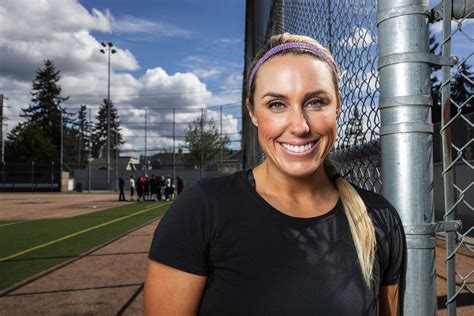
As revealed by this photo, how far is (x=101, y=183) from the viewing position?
5134 cm

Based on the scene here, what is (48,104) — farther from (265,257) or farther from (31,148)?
(265,257)

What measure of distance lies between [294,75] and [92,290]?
5.41 meters

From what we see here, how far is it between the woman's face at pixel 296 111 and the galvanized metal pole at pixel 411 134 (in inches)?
7.6

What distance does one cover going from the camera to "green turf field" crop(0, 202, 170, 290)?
771 centimetres

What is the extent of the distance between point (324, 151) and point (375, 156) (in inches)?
22.3

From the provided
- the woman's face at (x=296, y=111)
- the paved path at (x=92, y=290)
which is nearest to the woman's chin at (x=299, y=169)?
the woman's face at (x=296, y=111)

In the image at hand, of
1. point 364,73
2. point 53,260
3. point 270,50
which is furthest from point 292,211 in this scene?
point 53,260

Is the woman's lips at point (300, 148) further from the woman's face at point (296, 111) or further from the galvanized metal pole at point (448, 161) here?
the galvanized metal pole at point (448, 161)

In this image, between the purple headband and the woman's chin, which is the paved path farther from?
the purple headband

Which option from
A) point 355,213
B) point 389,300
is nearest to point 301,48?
point 355,213

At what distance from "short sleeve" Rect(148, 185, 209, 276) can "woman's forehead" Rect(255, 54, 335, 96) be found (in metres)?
0.45

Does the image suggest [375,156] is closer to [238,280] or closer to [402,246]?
[402,246]

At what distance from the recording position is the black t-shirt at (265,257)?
1376 mm

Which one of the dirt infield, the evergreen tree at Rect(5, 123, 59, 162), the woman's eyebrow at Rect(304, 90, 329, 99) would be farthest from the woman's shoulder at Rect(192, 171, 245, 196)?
the evergreen tree at Rect(5, 123, 59, 162)
